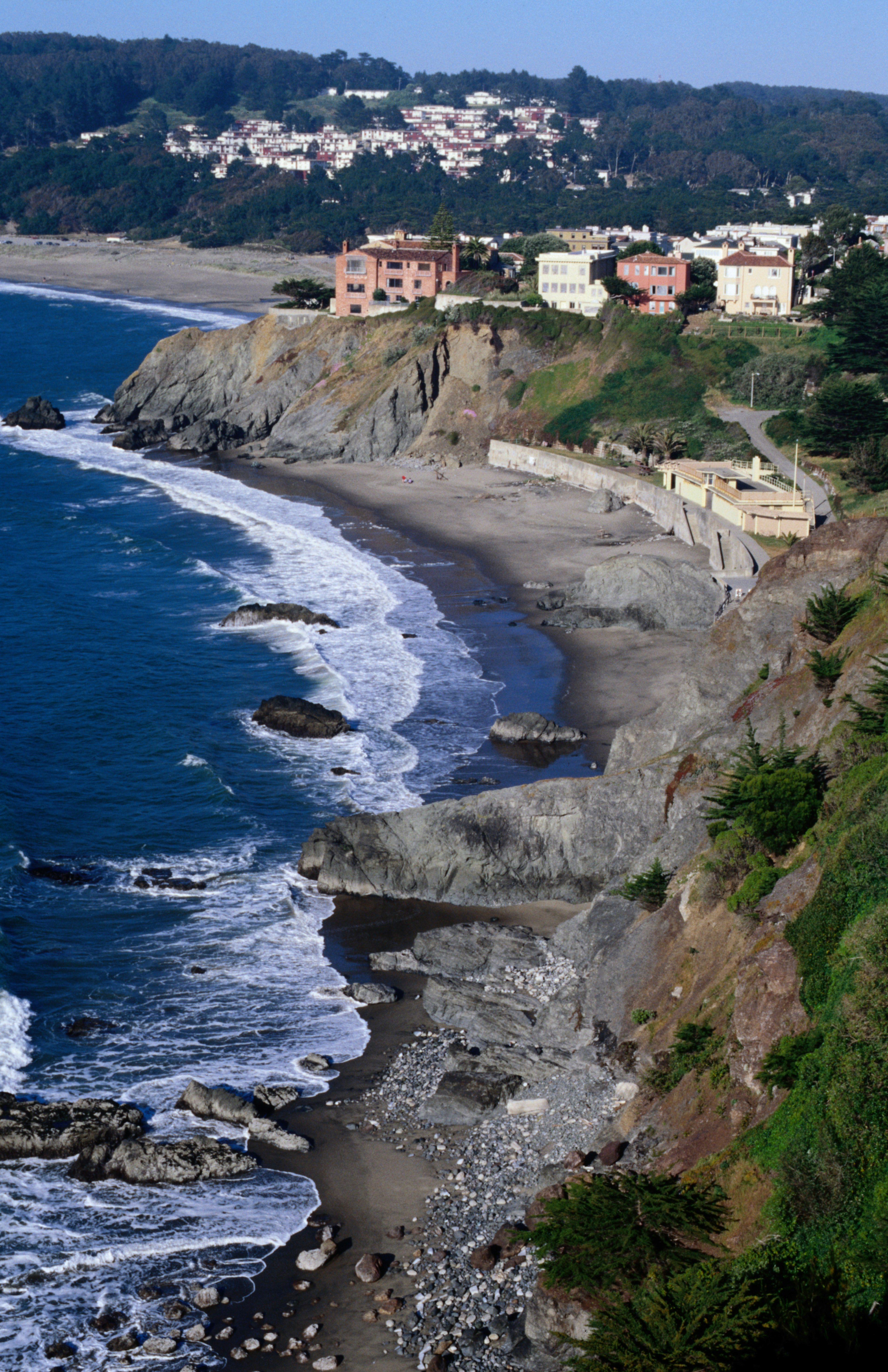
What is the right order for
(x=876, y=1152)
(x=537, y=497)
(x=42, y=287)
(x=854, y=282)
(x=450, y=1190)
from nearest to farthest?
(x=876, y=1152)
(x=450, y=1190)
(x=537, y=497)
(x=854, y=282)
(x=42, y=287)

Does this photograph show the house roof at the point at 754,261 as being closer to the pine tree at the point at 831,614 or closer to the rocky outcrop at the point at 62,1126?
the pine tree at the point at 831,614

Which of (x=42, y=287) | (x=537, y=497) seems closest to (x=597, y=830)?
(x=537, y=497)

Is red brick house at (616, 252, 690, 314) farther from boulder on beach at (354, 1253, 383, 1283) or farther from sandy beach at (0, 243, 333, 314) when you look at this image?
boulder on beach at (354, 1253, 383, 1283)

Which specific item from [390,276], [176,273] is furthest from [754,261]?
[176,273]

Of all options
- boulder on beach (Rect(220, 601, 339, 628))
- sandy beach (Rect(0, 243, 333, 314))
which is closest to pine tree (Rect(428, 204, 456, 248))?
sandy beach (Rect(0, 243, 333, 314))

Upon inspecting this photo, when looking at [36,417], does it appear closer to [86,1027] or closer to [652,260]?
[652,260]

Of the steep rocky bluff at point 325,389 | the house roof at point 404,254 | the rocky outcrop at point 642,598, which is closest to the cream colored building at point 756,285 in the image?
the steep rocky bluff at point 325,389

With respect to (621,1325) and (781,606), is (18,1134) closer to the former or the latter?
(621,1325)
